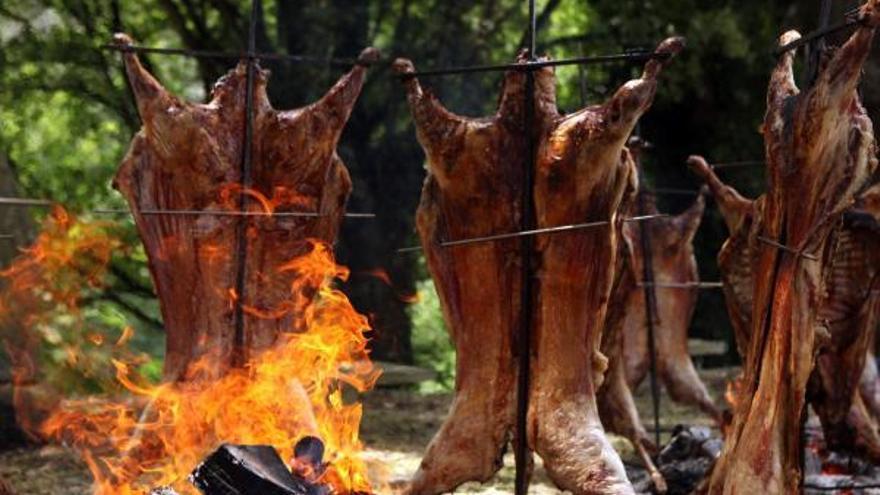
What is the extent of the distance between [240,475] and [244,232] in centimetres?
170

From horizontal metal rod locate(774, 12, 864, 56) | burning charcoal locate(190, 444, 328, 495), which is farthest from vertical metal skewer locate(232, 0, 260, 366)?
horizontal metal rod locate(774, 12, 864, 56)

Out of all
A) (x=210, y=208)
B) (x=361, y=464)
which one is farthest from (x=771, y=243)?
(x=210, y=208)

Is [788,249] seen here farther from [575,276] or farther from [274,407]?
[274,407]

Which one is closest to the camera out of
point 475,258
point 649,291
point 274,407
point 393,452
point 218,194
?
point 475,258

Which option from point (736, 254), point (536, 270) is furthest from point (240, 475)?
point (736, 254)

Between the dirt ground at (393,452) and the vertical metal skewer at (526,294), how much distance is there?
1.15m

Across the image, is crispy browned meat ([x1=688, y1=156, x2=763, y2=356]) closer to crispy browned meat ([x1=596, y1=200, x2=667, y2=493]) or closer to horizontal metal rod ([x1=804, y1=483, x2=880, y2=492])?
crispy browned meat ([x1=596, y1=200, x2=667, y2=493])

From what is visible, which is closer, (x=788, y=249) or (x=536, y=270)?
(x=788, y=249)

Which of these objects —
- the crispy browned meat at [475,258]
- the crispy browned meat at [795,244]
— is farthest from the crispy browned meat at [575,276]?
the crispy browned meat at [795,244]

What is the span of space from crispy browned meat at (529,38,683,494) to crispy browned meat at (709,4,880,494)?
0.59 m

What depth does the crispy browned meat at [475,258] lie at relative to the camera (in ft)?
21.0

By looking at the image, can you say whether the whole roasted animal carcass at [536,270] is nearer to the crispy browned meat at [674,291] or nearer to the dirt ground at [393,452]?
the dirt ground at [393,452]

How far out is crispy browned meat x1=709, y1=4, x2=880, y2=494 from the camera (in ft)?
19.0

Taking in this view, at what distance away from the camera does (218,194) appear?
284 inches
